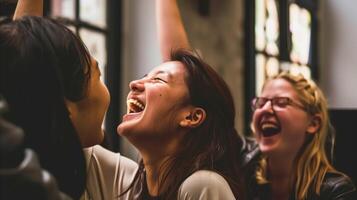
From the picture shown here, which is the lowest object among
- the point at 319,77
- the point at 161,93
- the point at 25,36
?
the point at 319,77

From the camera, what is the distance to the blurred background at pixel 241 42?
10.3 ft

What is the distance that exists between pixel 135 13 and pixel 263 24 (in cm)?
235

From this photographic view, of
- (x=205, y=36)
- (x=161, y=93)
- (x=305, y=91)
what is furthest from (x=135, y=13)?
(x=161, y=93)

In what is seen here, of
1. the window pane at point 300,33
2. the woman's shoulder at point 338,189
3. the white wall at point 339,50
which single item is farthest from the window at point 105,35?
the white wall at point 339,50

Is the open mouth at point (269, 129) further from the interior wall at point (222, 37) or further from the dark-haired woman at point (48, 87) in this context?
the interior wall at point (222, 37)

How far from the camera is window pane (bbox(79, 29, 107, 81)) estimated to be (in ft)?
10.5

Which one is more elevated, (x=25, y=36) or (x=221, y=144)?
(x=25, y=36)

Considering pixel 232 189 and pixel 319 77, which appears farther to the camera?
pixel 319 77

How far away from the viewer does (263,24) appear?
5.62m

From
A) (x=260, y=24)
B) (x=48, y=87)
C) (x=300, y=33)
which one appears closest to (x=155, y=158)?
(x=48, y=87)

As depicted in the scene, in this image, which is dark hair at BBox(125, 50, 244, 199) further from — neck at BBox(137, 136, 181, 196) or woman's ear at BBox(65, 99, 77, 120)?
woman's ear at BBox(65, 99, 77, 120)

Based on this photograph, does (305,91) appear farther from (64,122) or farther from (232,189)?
(64,122)

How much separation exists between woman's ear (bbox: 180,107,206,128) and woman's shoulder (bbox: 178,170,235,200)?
19 cm

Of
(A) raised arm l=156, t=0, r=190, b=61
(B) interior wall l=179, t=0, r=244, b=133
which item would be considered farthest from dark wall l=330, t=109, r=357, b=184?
(B) interior wall l=179, t=0, r=244, b=133
